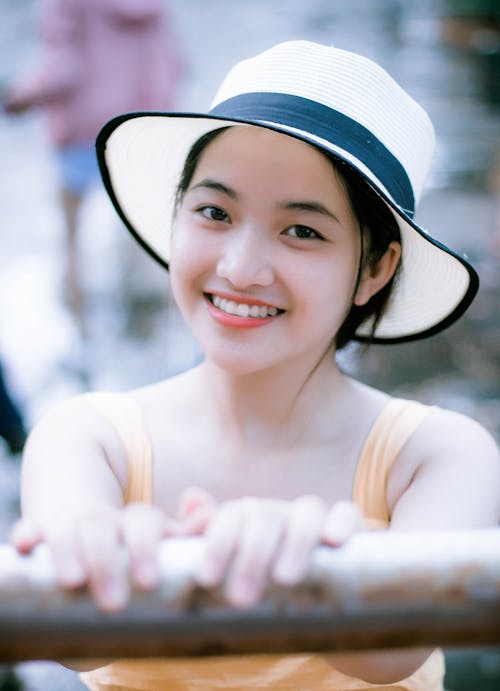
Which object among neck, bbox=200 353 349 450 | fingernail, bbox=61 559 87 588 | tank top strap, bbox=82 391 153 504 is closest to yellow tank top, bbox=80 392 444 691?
tank top strap, bbox=82 391 153 504

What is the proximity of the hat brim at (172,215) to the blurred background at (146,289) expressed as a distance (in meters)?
0.85

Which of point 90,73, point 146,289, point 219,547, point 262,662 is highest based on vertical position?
point 90,73

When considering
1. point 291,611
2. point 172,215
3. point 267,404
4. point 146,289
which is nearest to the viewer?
point 291,611

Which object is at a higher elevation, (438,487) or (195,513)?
(195,513)

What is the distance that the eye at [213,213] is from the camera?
4.45 feet

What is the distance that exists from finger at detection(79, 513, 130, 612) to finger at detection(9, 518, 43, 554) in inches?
1.3

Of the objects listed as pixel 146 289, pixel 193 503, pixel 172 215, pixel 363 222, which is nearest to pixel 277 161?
pixel 363 222

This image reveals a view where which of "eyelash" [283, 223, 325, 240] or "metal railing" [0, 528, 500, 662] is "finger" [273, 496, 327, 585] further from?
"eyelash" [283, 223, 325, 240]

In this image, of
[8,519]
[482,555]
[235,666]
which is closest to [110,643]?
[482,555]

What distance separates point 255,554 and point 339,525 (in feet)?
0.27

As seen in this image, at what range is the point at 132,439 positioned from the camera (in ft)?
4.74

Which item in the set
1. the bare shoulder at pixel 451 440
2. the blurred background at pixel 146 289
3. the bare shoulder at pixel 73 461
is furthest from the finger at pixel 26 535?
the bare shoulder at pixel 451 440

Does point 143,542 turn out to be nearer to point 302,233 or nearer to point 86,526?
point 86,526

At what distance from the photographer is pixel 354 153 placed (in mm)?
1358
